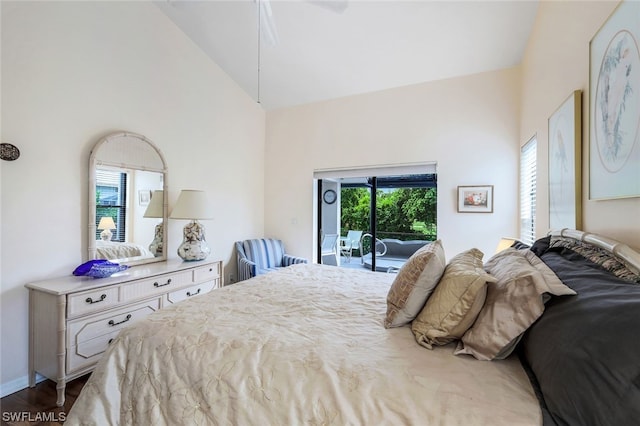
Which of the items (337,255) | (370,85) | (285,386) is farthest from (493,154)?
(285,386)

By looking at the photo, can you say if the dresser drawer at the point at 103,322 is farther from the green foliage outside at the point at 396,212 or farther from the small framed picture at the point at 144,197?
the green foliage outside at the point at 396,212

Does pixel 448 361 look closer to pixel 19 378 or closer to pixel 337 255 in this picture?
pixel 19 378

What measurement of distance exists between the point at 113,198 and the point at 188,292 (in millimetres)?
1141

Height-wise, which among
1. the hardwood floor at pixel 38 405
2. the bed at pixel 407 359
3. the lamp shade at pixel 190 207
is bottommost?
the hardwood floor at pixel 38 405

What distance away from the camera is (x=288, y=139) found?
4.46 m

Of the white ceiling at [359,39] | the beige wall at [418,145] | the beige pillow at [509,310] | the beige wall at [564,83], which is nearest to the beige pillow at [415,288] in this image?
the beige pillow at [509,310]

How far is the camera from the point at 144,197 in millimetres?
2963

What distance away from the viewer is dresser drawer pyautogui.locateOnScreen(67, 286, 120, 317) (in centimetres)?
198

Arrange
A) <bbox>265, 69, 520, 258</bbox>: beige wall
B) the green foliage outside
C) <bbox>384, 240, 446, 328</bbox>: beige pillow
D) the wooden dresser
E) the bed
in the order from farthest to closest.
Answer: the green foliage outside, <bbox>265, 69, 520, 258</bbox>: beige wall, the wooden dresser, <bbox>384, 240, 446, 328</bbox>: beige pillow, the bed

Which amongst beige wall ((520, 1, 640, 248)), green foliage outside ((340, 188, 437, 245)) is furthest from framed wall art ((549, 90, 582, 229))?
green foliage outside ((340, 188, 437, 245))

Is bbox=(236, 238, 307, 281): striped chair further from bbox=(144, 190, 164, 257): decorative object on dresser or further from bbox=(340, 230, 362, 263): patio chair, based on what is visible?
bbox=(144, 190, 164, 257): decorative object on dresser

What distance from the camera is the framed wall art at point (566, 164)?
1.50 meters

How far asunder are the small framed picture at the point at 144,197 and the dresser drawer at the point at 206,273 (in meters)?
0.88

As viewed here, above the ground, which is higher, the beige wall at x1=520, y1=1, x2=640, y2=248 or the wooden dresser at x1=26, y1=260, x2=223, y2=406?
the beige wall at x1=520, y1=1, x2=640, y2=248
